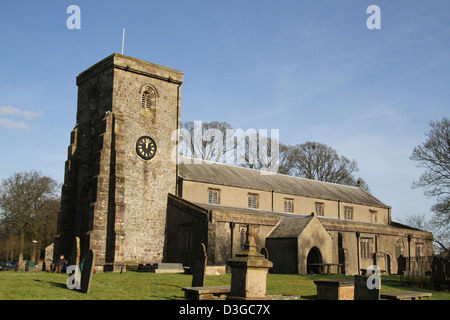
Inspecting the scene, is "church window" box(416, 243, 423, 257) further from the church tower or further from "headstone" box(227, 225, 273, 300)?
"headstone" box(227, 225, 273, 300)

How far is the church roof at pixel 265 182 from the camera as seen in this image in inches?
1572

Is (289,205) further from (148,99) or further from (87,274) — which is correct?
(87,274)

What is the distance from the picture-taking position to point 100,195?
108 feet

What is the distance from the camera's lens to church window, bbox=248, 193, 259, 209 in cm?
4206

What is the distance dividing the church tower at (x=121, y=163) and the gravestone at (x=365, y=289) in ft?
66.6

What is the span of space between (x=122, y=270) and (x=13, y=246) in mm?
35186

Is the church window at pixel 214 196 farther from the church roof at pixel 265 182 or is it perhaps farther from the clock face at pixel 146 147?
the clock face at pixel 146 147

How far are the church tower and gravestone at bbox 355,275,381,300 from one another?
20309 mm

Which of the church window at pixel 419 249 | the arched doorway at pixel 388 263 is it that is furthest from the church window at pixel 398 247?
the church window at pixel 419 249

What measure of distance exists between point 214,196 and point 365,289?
2584 centimetres

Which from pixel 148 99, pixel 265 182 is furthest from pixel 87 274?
pixel 265 182
